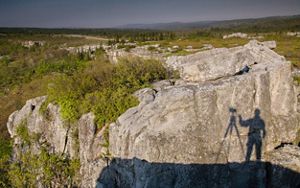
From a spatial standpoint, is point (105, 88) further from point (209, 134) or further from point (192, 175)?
point (192, 175)

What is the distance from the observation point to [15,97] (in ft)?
175

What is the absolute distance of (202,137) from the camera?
1267 cm

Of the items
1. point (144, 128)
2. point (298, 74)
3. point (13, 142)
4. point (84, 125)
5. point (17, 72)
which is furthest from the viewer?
point (17, 72)

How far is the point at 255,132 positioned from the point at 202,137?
3.03 meters

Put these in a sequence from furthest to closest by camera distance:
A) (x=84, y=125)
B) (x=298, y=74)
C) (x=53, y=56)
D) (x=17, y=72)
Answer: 1. (x=53, y=56)
2. (x=17, y=72)
3. (x=298, y=74)
4. (x=84, y=125)

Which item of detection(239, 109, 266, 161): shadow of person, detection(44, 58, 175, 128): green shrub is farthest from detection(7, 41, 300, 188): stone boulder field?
detection(44, 58, 175, 128): green shrub

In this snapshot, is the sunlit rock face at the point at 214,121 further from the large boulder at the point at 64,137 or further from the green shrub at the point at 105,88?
the large boulder at the point at 64,137

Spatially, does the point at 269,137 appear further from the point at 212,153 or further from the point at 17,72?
the point at 17,72

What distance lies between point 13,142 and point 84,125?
7595mm

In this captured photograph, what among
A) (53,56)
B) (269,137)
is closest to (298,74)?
(269,137)

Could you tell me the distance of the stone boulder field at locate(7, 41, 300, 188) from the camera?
40.1 feet

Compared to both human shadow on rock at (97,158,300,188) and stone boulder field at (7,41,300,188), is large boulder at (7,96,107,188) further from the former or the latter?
human shadow on rock at (97,158,300,188)

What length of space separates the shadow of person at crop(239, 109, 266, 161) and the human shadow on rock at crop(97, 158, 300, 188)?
541 millimetres

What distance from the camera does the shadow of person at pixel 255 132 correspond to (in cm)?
1377
